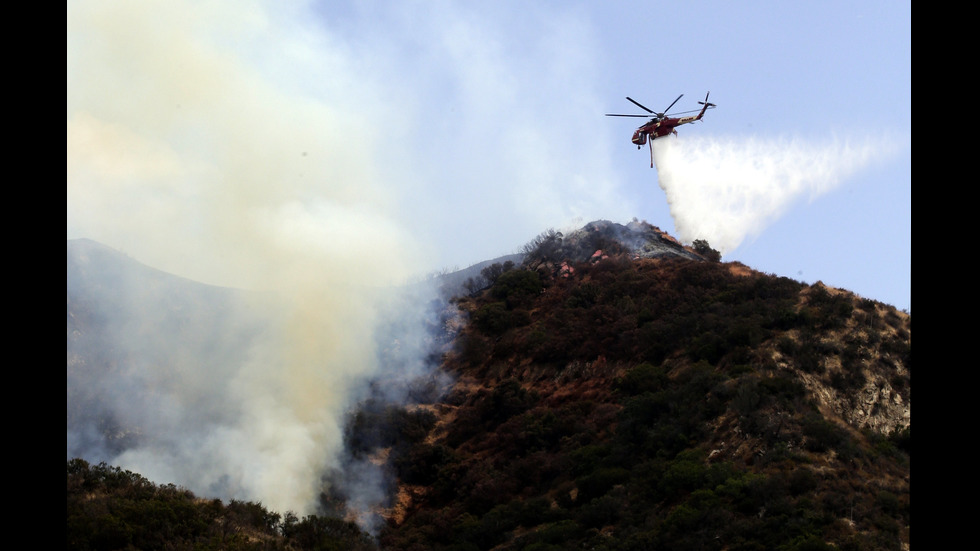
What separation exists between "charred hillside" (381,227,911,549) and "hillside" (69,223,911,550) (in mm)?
122

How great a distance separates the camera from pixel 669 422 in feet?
165

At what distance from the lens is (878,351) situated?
5347 centimetres

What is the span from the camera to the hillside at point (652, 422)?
130ft

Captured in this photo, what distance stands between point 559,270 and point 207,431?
1369 inches

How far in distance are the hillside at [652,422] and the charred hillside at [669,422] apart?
122 millimetres

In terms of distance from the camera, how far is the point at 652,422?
170ft

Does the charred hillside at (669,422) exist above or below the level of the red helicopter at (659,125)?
below

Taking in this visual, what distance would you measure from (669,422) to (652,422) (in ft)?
5.24

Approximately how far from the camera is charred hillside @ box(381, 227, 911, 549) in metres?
39.5

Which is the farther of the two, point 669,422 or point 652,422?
point 652,422

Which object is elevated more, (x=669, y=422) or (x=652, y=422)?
(x=652, y=422)
